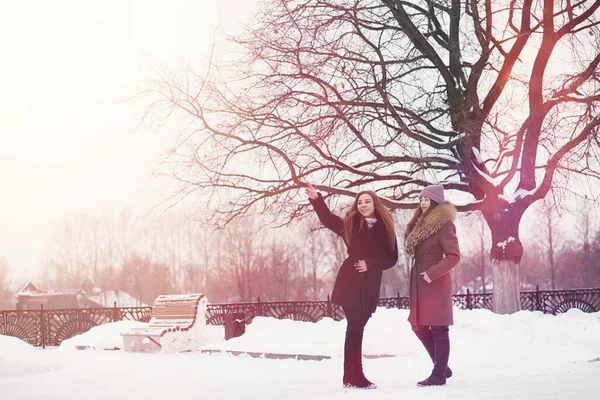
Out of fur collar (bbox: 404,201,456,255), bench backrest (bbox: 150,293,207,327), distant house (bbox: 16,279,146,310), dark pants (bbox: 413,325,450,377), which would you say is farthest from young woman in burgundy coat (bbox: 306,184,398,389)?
distant house (bbox: 16,279,146,310)

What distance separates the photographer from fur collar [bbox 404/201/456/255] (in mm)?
6969

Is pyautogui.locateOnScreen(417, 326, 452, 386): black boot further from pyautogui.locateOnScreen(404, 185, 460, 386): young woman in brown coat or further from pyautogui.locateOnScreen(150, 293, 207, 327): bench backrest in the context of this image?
pyautogui.locateOnScreen(150, 293, 207, 327): bench backrest

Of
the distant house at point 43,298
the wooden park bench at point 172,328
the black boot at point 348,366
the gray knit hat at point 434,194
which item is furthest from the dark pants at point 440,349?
the distant house at point 43,298

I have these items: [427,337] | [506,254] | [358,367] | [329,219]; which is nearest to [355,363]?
[358,367]

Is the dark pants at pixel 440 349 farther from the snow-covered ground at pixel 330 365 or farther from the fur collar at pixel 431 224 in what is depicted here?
the fur collar at pixel 431 224

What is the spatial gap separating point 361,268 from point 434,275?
69cm

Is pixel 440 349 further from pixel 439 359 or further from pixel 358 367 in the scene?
pixel 358 367

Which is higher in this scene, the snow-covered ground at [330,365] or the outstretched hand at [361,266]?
the outstretched hand at [361,266]

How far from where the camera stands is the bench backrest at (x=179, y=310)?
48.6ft

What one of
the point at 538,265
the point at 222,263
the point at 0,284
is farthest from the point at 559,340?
the point at 0,284

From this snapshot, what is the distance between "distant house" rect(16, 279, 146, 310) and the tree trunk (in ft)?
180

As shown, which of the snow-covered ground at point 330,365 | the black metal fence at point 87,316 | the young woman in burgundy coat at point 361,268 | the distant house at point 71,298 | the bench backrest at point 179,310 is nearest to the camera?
the snow-covered ground at point 330,365

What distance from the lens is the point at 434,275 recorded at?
6.80 metres

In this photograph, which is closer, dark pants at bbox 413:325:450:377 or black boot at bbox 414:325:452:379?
dark pants at bbox 413:325:450:377
